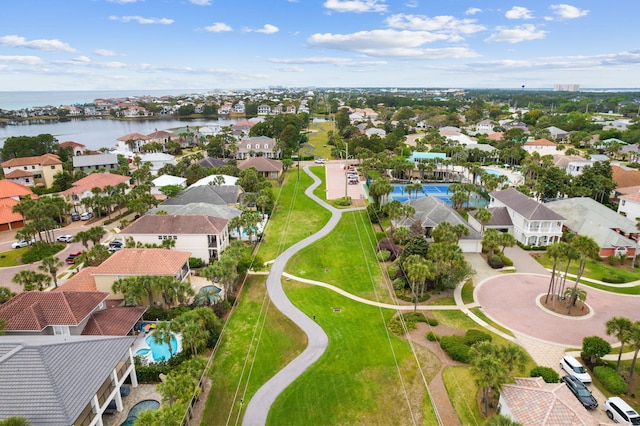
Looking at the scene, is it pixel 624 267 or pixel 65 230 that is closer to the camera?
pixel 624 267

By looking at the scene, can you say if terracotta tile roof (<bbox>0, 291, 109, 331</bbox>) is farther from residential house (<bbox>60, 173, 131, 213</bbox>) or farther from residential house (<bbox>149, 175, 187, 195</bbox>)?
residential house (<bbox>149, 175, 187, 195</bbox>)

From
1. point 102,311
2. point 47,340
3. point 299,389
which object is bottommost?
point 299,389

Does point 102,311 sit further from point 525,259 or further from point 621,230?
point 621,230

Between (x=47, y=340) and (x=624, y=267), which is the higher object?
(x=47, y=340)

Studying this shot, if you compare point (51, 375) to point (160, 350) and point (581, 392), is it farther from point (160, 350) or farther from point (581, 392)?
point (581, 392)

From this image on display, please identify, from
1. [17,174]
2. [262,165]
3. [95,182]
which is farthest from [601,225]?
[17,174]

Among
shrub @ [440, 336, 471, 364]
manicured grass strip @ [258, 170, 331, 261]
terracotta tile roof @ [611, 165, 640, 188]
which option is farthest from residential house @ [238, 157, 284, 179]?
terracotta tile roof @ [611, 165, 640, 188]

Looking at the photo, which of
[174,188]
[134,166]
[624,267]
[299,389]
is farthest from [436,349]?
[134,166]
